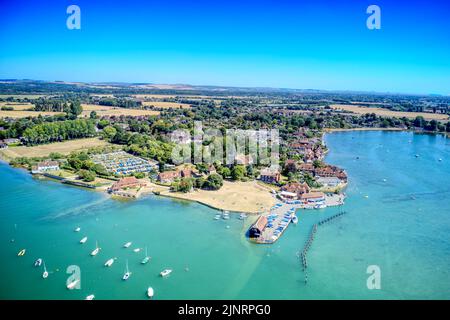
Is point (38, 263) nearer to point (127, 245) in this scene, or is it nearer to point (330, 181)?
point (127, 245)

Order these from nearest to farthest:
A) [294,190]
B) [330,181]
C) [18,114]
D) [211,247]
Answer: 1. [211,247]
2. [294,190]
3. [330,181]
4. [18,114]

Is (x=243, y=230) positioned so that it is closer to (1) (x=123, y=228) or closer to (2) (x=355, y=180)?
(1) (x=123, y=228)

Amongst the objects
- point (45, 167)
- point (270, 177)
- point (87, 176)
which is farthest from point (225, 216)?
point (45, 167)

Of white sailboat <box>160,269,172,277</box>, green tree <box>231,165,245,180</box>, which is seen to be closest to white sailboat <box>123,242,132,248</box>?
white sailboat <box>160,269,172,277</box>

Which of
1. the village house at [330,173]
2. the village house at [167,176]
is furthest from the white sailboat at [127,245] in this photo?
the village house at [330,173]

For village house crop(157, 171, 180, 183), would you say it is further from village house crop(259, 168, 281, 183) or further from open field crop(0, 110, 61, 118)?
open field crop(0, 110, 61, 118)

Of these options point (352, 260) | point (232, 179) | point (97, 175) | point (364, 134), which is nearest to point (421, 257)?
point (352, 260)
